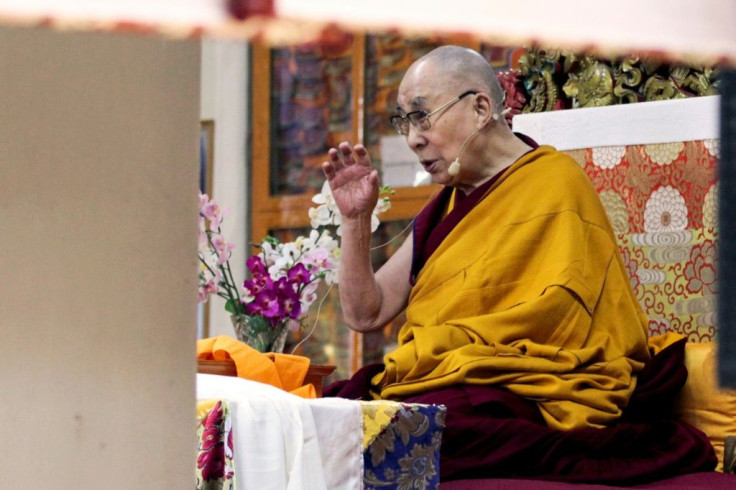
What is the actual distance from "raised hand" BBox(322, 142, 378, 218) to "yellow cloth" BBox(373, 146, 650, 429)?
0.23 m

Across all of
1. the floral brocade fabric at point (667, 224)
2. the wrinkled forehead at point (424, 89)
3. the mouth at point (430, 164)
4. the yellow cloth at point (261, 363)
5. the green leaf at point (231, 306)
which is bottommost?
the yellow cloth at point (261, 363)

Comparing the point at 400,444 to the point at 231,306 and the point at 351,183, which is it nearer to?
the point at 231,306

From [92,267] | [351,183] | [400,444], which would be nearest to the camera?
[92,267]

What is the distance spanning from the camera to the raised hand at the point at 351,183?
306 cm

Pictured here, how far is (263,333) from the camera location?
2826 millimetres

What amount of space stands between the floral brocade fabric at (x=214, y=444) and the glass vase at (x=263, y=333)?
3.60 ft

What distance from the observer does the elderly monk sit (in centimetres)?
265

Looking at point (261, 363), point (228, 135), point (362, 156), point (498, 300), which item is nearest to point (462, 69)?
point (362, 156)

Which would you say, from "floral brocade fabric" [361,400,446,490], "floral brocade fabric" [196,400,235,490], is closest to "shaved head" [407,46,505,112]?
"floral brocade fabric" [361,400,446,490]

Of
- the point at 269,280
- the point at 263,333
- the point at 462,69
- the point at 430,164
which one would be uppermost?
the point at 462,69

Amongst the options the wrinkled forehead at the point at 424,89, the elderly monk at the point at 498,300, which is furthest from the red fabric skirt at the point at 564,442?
the wrinkled forehead at the point at 424,89

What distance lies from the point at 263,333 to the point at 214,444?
1.12 meters

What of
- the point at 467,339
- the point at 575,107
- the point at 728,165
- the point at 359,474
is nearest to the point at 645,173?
the point at 575,107

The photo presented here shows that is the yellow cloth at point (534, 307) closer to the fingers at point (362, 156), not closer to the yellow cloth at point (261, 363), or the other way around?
the fingers at point (362, 156)
